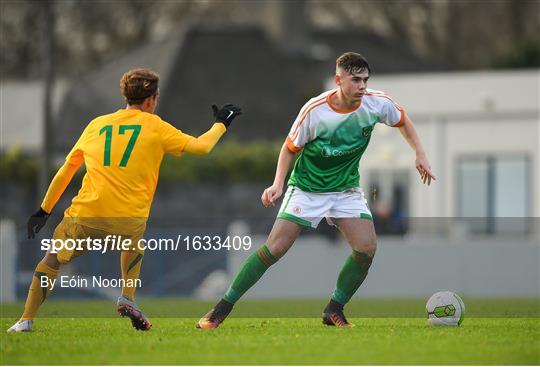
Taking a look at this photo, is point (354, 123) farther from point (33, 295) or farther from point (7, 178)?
point (7, 178)

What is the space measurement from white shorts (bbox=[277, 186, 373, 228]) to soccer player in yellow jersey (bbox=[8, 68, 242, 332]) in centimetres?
82

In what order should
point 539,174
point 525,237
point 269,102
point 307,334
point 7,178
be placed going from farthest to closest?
point 269,102
point 7,178
point 539,174
point 525,237
point 307,334

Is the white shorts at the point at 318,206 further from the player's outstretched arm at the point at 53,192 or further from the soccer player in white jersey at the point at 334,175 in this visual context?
the player's outstretched arm at the point at 53,192

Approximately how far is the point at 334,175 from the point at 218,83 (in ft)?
104

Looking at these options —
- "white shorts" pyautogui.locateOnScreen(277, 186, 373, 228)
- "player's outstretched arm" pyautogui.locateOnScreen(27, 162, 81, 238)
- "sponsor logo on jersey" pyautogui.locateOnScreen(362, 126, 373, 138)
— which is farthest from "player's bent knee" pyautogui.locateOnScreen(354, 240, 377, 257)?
"player's outstretched arm" pyautogui.locateOnScreen(27, 162, 81, 238)

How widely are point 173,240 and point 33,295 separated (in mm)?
6152

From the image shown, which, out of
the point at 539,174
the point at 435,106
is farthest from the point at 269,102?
the point at 539,174

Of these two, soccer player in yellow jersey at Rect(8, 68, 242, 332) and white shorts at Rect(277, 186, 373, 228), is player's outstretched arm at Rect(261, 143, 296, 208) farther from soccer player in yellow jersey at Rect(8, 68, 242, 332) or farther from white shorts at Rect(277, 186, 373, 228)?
soccer player in yellow jersey at Rect(8, 68, 242, 332)

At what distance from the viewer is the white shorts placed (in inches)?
384

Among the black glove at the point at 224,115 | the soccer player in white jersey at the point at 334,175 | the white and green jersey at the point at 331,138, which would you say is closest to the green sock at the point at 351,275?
the soccer player in white jersey at the point at 334,175

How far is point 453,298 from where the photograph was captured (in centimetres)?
1005

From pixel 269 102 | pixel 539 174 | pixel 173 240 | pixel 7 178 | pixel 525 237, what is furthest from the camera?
pixel 269 102

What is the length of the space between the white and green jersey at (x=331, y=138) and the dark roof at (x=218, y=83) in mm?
27506

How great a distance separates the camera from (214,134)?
30.9 ft
